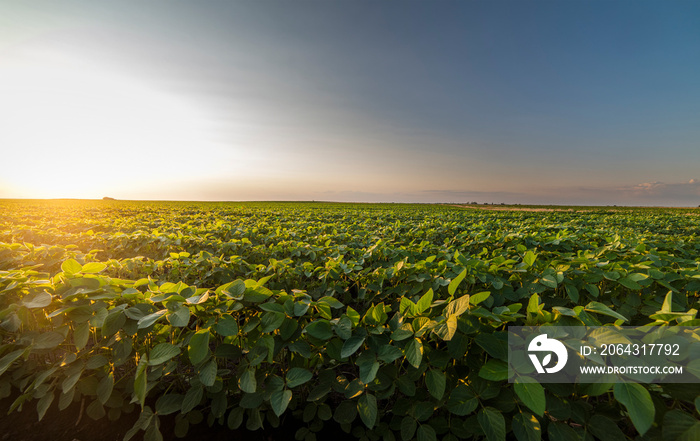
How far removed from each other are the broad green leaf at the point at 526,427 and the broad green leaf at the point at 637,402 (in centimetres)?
36

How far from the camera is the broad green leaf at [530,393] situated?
1152mm

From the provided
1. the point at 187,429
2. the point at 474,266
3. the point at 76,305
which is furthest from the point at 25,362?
the point at 474,266

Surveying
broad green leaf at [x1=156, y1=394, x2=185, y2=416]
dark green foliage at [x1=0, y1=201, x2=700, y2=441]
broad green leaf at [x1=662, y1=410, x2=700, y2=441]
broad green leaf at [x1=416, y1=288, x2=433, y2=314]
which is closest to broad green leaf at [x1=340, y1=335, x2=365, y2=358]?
dark green foliage at [x1=0, y1=201, x2=700, y2=441]

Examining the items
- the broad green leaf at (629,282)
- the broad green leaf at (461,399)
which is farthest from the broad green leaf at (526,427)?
the broad green leaf at (629,282)

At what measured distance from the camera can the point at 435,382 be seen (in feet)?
4.77

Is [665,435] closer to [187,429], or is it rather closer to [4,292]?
[187,429]

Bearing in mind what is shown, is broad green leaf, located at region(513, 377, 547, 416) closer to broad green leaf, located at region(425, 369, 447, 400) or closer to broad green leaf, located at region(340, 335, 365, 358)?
broad green leaf, located at region(425, 369, 447, 400)

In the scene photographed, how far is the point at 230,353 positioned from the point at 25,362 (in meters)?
1.74

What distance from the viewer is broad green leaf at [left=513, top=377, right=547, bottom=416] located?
1152 millimetres

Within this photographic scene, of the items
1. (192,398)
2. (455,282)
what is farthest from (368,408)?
(192,398)

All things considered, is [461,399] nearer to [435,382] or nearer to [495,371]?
[435,382]

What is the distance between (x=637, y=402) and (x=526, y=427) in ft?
1.45

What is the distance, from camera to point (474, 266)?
2.65m
